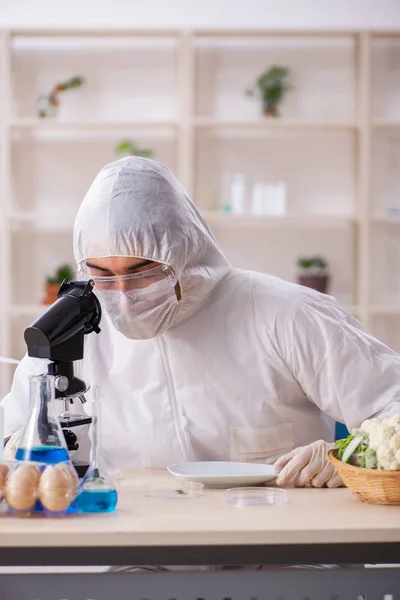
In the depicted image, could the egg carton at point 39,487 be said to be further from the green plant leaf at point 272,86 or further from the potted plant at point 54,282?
the green plant leaf at point 272,86

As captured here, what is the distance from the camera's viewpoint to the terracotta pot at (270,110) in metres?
4.50

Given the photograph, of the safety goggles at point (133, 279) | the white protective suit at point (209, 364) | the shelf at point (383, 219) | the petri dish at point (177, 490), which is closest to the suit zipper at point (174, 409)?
the white protective suit at point (209, 364)

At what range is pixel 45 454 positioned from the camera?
4.13 ft

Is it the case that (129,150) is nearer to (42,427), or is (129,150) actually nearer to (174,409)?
(174,409)

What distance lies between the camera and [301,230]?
15.4ft

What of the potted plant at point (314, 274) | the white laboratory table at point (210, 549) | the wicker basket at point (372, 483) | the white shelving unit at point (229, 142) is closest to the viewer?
the white laboratory table at point (210, 549)

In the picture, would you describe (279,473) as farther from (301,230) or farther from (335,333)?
(301,230)

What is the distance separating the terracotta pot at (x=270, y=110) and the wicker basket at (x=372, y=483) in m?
3.38

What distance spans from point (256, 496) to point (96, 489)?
28cm

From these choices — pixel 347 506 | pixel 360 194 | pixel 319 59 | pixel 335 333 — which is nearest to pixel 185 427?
pixel 335 333

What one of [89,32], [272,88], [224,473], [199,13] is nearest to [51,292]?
[89,32]

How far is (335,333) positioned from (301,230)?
2876 mm

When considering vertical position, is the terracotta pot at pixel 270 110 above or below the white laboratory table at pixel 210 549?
above

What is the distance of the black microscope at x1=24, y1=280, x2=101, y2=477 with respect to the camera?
1.40 meters
